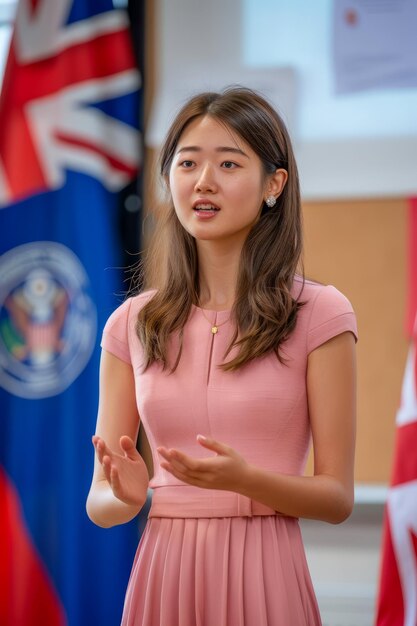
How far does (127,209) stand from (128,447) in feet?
5.64

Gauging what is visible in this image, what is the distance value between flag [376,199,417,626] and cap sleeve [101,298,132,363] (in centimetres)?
65

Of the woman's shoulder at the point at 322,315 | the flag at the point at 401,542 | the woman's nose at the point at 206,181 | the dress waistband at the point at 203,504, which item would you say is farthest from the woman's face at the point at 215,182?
the flag at the point at 401,542

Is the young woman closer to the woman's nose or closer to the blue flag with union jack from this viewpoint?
the woman's nose

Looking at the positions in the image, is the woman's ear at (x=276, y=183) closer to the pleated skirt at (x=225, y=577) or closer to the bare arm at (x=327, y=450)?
the bare arm at (x=327, y=450)

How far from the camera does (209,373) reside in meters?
1.42

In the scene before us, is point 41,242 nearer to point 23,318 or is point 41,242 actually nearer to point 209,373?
point 23,318

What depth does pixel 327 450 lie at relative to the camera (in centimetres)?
138

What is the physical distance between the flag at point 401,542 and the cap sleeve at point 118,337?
654mm

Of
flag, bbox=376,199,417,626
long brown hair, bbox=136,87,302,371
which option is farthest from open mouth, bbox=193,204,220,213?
flag, bbox=376,199,417,626

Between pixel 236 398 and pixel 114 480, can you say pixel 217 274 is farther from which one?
pixel 114 480

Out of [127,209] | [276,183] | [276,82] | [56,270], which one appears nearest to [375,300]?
[276,82]

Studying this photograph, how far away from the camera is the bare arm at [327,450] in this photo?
51.2 inches

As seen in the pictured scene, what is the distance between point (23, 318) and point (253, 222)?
5.34 feet

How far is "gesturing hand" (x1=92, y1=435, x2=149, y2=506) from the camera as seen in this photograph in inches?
51.3
